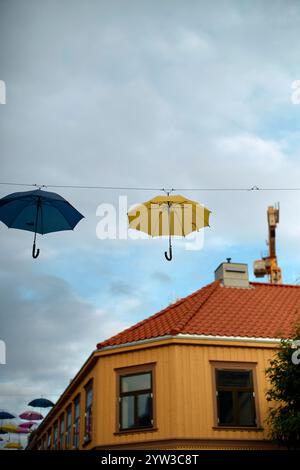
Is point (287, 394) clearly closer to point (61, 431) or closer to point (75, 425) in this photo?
point (75, 425)

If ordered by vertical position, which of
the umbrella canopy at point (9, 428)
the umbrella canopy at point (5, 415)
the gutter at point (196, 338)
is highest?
the gutter at point (196, 338)

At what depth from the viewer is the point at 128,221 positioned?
1736 centimetres

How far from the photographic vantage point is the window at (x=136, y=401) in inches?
786

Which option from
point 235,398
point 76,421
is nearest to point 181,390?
point 235,398

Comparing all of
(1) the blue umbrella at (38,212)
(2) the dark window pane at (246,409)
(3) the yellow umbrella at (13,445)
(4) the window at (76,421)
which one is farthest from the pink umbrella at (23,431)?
(1) the blue umbrella at (38,212)

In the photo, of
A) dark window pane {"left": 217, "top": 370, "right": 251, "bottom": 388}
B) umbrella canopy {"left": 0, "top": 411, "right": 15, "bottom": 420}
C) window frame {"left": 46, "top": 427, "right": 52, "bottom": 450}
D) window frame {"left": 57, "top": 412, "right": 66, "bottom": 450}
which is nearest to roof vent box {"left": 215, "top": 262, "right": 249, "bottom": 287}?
dark window pane {"left": 217, "top": 370, "right": 251, "bottom": 388}

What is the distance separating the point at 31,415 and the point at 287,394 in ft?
98.8

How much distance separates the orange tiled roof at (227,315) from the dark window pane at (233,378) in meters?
1.34

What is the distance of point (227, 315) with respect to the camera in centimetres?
2244

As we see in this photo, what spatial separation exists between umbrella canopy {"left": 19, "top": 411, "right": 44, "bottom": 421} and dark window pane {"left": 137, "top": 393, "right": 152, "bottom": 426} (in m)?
25.6

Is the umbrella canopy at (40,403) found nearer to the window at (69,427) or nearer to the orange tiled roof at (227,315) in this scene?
the window at (69,427)

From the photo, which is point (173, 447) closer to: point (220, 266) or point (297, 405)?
point (297, 405)

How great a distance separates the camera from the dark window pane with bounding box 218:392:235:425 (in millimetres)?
19781

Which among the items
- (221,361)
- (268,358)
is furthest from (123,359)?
(268,358)
